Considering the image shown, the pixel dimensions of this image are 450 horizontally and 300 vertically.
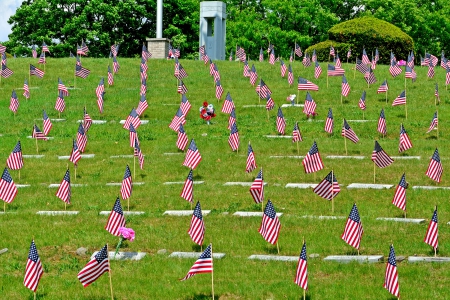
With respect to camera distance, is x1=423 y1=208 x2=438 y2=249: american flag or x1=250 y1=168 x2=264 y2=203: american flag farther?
x1=250 y1=168 x2=264 y2=203: american flag

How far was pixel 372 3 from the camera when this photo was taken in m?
61.9

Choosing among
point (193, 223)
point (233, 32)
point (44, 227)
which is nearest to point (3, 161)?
point (44, 227)

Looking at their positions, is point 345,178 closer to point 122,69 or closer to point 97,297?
point 97,297

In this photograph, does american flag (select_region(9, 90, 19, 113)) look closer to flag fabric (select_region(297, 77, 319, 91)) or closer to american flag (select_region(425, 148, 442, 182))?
flag fabric (select_region(297, 77, 319, 91))

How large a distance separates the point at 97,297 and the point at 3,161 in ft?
39.5

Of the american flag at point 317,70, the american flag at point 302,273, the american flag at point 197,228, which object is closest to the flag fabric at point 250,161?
the american flag at point 197,228

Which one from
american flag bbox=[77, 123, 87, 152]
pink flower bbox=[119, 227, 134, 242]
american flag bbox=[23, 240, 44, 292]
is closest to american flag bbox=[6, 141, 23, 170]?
american flag bbox=[77, 123, 87, 152]

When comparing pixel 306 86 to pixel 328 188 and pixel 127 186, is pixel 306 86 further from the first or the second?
pixel 328 188

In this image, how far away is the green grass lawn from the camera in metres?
14.8

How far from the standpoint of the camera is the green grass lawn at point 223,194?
48.5 feet

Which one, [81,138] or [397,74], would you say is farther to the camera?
[397,74]

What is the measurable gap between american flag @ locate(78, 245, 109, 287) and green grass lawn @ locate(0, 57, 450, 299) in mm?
676

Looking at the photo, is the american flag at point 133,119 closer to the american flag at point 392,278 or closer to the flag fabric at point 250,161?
the flag fabric at point 250,161

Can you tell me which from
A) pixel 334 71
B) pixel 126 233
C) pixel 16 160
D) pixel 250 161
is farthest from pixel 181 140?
pixel 334 71
